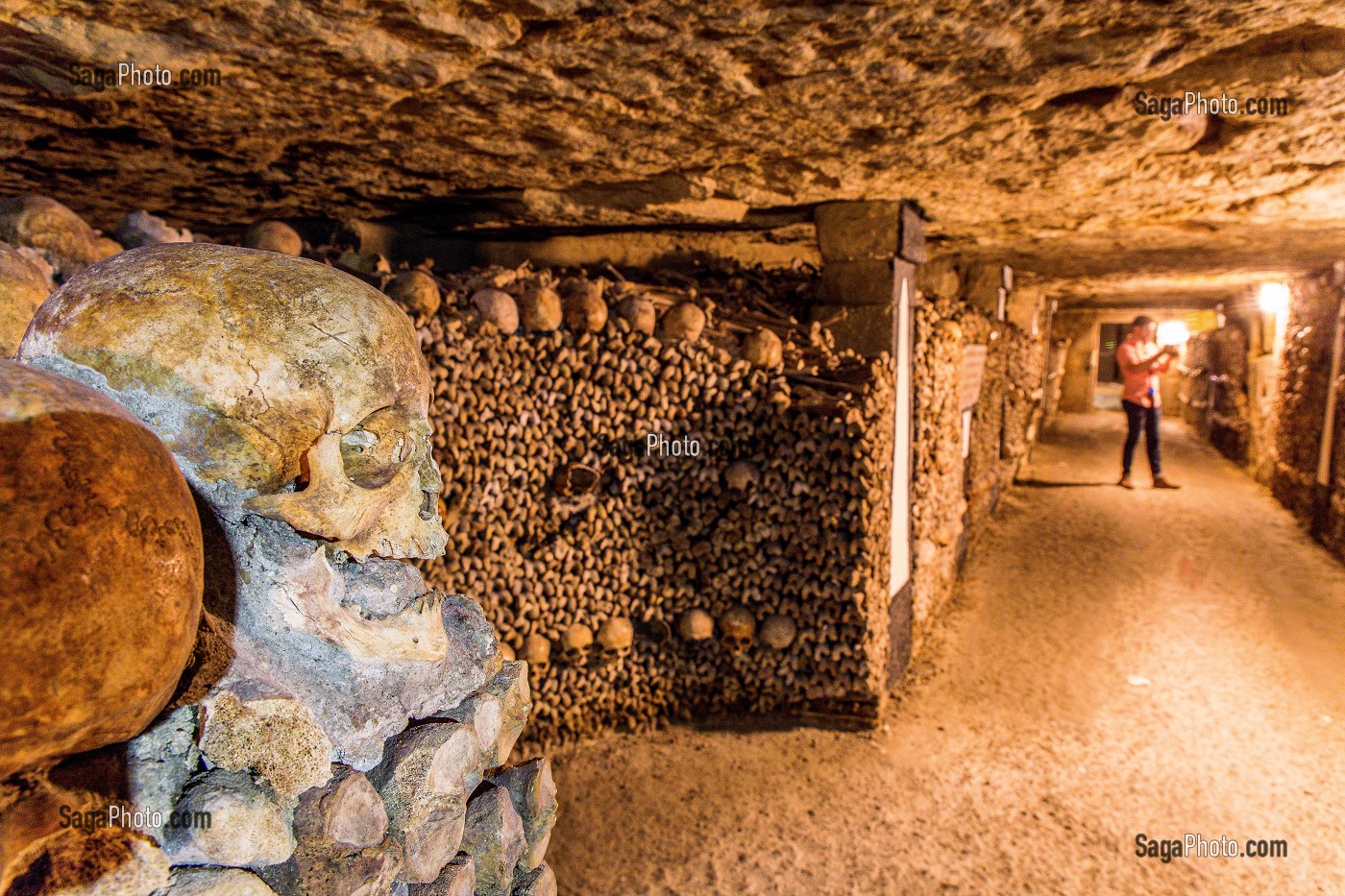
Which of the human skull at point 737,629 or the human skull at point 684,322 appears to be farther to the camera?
the human skull at point 737,629

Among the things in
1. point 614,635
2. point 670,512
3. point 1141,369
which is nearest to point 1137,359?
point 1141,369

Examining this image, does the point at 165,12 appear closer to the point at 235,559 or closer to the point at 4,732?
the point at 235,559

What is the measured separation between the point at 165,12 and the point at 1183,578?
6.61 meters

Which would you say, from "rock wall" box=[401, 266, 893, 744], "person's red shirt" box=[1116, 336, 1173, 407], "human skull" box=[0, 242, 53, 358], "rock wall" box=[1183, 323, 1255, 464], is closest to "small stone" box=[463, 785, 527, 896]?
"human skull" box=[0, 242, 53, 358]

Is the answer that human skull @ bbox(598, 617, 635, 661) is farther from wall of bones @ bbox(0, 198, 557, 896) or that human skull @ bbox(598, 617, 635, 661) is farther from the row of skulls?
wall of bones @ bbox(0, 198, 557, 896)

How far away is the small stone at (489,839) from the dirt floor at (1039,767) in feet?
4.37

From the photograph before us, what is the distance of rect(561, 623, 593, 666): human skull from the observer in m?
3.81

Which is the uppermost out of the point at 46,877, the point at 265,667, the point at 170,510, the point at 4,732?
the point at 170,510

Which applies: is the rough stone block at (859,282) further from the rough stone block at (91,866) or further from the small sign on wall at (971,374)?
the rough stone block at (91,866)

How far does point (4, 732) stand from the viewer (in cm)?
82

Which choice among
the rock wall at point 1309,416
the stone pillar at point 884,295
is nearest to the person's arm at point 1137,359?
the rock wall at point 1309,416

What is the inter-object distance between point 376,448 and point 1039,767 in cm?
349

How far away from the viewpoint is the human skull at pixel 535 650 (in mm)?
3707

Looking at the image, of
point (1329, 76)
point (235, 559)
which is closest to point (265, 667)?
point (235, 559)
